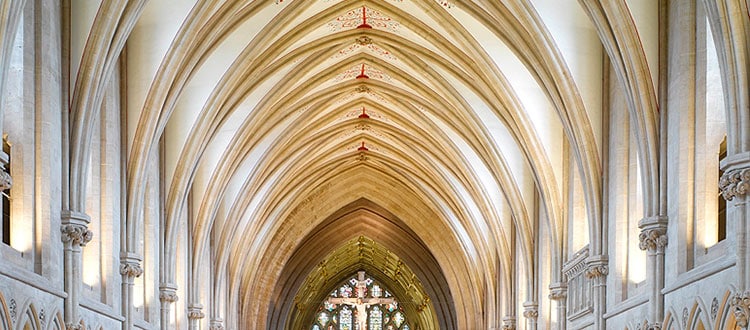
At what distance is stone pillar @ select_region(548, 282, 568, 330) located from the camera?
2580 centimetres

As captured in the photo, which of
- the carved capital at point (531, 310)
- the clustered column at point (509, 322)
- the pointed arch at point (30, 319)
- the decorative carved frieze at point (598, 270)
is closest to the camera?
the pointed arch at point (30, 319)

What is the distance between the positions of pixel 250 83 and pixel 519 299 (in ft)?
32.0

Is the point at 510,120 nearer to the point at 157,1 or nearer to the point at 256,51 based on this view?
the point at 256,51

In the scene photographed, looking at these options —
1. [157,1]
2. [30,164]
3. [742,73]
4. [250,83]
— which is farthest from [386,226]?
[742,73]

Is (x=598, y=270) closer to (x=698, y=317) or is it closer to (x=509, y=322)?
(x=698, y=317)

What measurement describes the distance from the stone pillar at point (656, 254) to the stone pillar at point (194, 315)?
13.8m

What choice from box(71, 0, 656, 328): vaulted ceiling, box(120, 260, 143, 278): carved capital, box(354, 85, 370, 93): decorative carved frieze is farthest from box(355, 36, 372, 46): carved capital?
box(120, 260, 143, 278): carved capital

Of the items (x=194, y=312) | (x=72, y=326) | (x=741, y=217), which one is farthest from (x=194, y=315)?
(x=741, y=217)

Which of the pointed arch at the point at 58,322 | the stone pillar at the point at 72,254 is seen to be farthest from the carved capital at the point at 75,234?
the pointed arch at the point at 58,322

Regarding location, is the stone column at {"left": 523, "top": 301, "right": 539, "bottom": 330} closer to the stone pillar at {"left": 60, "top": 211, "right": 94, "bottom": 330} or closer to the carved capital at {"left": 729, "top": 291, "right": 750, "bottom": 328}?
the stone pillar at {"left": 60, "top": 211, "right": 94, "bottom": 330}

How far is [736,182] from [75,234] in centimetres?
962

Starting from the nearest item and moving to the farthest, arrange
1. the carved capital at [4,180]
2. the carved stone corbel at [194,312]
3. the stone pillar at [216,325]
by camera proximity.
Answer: the carved capital at [4,180] < the carved stone corbel at [194,312] < the stone pillar at [216,325]

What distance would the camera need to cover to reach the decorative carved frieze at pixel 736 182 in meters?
13.6

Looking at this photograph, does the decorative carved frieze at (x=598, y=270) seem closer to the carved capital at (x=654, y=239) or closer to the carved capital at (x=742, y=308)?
the carved capital at (x=654, y=239)
